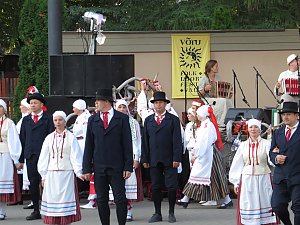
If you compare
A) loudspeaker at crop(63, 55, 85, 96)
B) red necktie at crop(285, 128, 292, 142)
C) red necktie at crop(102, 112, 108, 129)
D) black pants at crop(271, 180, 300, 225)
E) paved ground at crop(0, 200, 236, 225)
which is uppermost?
loudspeaker at crop(63, 55, 85, 96)

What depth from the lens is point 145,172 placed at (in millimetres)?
15023

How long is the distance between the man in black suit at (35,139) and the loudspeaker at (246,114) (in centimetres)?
439

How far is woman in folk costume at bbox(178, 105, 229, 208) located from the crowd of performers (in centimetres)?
2

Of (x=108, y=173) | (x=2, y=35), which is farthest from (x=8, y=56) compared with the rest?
(x=108, y=173)

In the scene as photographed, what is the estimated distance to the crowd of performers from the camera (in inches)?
409

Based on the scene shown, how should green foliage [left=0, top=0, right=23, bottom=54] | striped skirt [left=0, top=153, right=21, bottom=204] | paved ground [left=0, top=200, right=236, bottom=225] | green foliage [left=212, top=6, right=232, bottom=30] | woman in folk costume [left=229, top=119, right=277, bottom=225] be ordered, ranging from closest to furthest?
woman in folk costume [left=229, top=119, right=277, bottom=225]
paved ground [left=0, top=200, right=236, bottom=225]
striped skirt [left=0, top=153, right=21, bottom=204]
green foliage [left=212, top=6, right=232, bottom=30]
green foliage [left=0, top=0, right=23, bottom=54]

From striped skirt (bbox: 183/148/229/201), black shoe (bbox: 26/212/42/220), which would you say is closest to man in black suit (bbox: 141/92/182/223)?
striped skirt (bbox: 183/148/229/201)

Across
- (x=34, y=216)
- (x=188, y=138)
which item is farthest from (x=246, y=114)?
(x=34, y=216)

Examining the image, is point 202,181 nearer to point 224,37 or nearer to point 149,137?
point 149,137

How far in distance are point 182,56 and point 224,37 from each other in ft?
3.49

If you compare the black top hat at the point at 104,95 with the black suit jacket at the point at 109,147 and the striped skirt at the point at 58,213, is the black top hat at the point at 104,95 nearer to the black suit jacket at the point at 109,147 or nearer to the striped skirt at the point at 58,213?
the black suit jacket at the point at 109,147

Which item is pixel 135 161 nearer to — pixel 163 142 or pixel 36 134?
pixel 163 142

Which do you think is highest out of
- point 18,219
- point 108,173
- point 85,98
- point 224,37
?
point 224,37

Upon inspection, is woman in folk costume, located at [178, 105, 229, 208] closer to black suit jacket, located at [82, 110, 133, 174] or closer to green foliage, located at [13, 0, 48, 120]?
black suit jacket, located at [82, 110, 133, 174]
